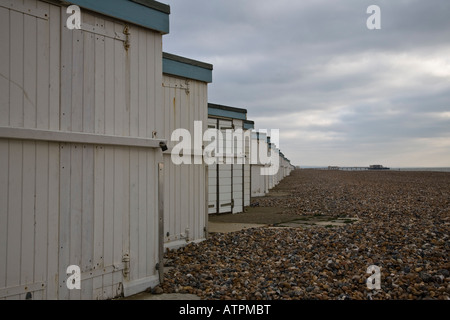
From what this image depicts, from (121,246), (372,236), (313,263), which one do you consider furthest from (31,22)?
(372,236)

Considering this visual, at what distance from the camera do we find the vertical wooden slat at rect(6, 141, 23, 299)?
3.77 m

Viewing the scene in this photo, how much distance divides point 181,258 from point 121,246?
2.08 meters

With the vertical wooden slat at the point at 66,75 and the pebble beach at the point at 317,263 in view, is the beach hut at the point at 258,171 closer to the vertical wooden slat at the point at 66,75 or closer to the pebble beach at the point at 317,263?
the pebble beach at the point at 317,263

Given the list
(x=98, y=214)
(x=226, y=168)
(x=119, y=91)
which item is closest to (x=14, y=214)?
(x=98, y=214)

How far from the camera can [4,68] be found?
3.77 m

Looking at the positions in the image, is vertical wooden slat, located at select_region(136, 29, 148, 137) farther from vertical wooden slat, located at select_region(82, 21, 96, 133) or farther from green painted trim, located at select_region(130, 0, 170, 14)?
vertical wooden slat, located at select_region(82, 21, 96, 133)

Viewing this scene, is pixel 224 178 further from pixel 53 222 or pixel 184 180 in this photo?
pixel 53 222

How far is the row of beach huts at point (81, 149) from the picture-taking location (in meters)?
3.84

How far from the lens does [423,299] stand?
442 cm

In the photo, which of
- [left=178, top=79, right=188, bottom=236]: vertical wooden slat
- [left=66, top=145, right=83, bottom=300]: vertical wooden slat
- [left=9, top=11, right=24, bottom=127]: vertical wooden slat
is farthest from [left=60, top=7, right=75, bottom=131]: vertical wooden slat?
[left=178, top=79, right=188, bottom=236]: vertical wooden slat

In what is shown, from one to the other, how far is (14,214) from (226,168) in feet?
31.1

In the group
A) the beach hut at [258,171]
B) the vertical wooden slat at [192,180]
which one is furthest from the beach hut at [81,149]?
the beach hut at [258,171]

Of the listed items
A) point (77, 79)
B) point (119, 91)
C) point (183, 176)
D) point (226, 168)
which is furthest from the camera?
point (226, 168)

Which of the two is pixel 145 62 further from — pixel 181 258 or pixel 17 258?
pixel 181 258
